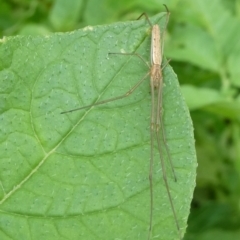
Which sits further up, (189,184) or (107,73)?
(107,73)

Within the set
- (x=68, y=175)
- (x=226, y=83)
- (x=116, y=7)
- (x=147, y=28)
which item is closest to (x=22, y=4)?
(x=116, y=7)

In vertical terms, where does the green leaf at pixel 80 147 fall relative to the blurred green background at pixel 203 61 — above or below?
below

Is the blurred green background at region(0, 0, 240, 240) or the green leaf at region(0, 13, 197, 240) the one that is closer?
the green leaf at region(0, 13, 197, 240)

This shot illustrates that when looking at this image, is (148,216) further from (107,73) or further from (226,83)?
(226,83)

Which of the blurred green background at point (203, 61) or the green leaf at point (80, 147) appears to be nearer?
the green leaf at point (80, 147)
